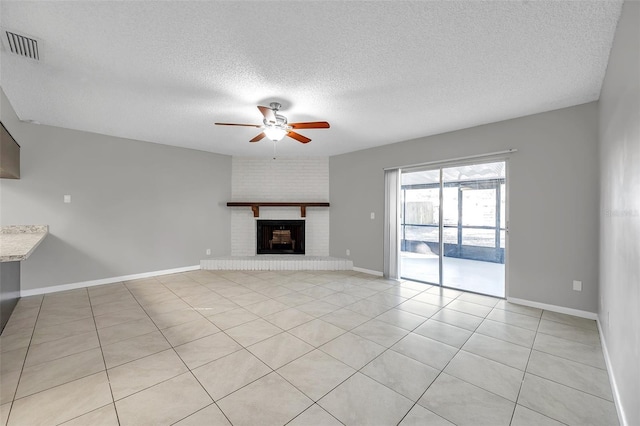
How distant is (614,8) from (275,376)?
10.9 feet

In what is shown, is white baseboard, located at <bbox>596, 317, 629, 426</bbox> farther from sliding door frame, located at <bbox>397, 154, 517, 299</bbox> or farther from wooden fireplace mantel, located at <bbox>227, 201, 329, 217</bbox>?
wooden fireplace mantel, located at <bbox>227, 201, 329, 217</bbox>

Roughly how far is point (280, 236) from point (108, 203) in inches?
127

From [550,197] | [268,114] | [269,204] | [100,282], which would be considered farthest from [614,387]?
[100,282]

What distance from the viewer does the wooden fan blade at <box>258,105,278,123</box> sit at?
257cm

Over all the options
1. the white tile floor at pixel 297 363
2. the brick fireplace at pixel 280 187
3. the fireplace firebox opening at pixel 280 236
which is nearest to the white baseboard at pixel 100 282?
the white tile floor at pixel 297 363

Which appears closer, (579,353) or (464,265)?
(579,353)

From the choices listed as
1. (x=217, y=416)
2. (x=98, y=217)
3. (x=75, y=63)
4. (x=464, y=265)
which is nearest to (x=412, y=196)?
(x=464, y=265)

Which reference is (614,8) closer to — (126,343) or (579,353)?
(579,353)

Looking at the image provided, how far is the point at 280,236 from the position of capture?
6035 mm

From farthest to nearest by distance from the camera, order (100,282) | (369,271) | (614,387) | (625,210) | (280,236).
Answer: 1. (280,236)
2. (369,271)
3. (100,282)
4. (614,387)
5. (625,210)

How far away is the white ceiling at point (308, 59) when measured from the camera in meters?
1.65

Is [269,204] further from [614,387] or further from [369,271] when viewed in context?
[614,387]

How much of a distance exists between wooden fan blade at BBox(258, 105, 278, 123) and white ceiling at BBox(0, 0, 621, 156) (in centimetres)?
23

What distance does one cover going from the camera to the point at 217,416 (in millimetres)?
1551
